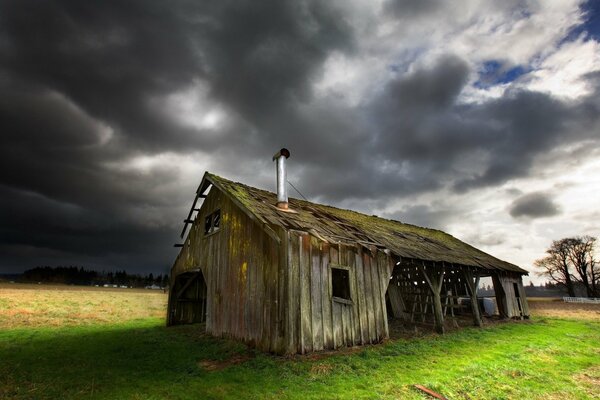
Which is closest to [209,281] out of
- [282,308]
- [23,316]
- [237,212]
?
[237,212]

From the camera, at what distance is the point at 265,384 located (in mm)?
7137

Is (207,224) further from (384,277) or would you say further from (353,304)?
(384,277)

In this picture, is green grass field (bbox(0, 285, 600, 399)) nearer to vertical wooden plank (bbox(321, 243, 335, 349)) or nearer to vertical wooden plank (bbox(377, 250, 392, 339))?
vertical wooden plank (bbox(321, 243, 335, 349))

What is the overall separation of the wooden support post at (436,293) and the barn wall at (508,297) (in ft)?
27.1

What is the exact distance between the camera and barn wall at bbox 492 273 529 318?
→ 20844 millimetres

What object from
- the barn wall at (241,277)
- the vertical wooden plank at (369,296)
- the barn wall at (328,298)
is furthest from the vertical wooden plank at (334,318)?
the barn wall at (241,277)

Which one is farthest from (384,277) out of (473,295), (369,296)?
(473,295)

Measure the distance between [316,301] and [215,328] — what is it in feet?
18.7

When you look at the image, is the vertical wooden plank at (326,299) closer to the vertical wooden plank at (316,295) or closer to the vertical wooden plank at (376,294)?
the vertical wooden plank at (316,295)

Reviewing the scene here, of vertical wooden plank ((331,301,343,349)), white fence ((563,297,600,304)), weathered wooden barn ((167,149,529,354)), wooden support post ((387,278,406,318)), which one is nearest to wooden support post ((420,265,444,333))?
weathered wooden barn ((167,149,529,354))

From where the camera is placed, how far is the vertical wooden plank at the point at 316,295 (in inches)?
394

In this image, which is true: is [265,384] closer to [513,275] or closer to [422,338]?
[422,338]

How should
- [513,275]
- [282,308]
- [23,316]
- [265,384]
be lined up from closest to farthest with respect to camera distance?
[265,384] < [282,308] < [23,316] < [513,275]

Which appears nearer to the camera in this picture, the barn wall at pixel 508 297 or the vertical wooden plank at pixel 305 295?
the vertical wooden plank at pixel 305 295
